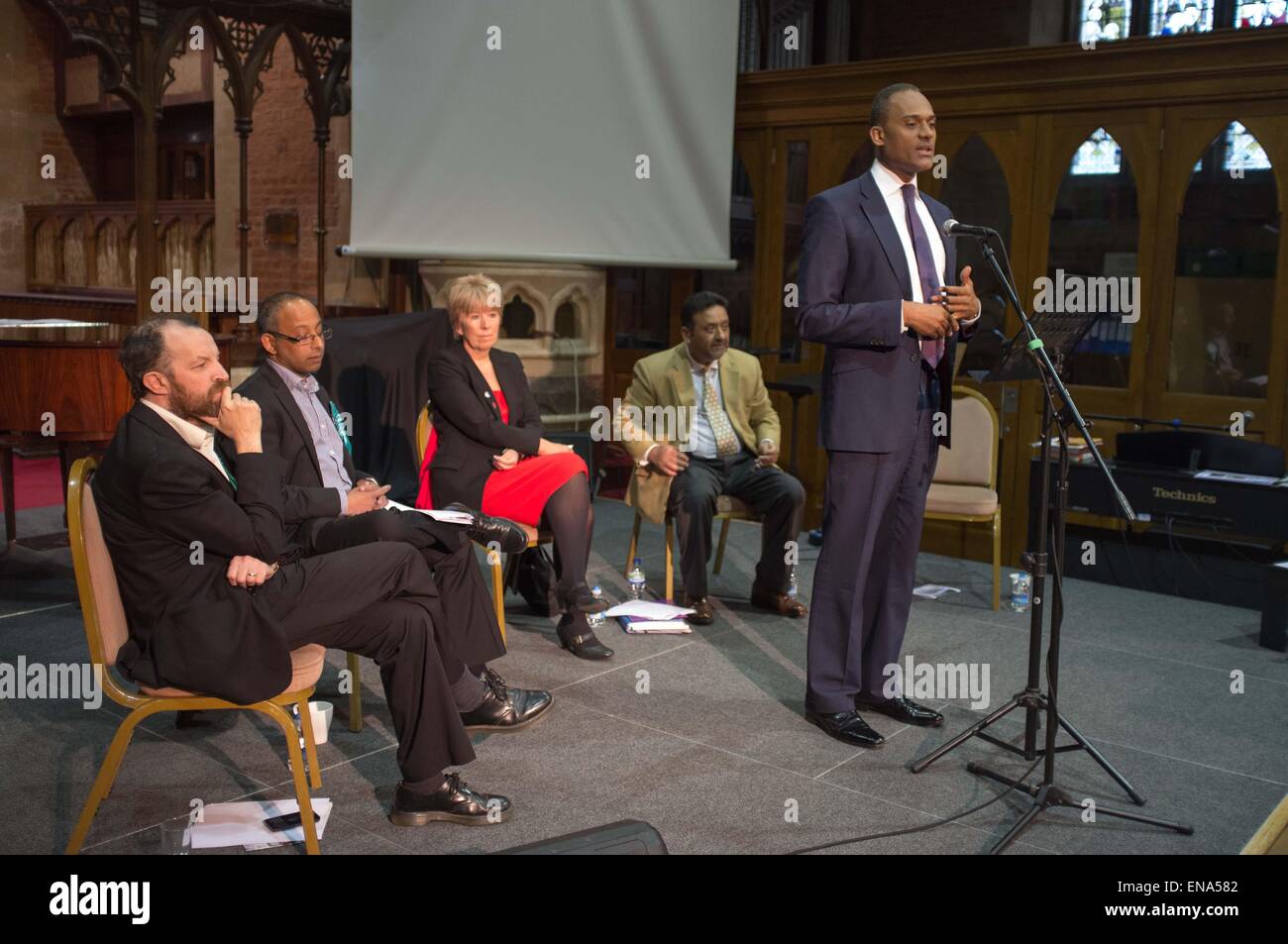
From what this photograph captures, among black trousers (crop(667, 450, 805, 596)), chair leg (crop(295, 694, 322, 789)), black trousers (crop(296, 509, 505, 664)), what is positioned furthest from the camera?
black trousers (crop(667, 450, 805, 596))

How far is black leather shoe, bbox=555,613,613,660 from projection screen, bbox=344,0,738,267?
286 centimetres

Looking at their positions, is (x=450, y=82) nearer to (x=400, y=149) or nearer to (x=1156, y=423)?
(x=400, y=149)

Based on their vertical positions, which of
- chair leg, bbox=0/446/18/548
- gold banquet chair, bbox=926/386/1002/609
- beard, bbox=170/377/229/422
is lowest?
chair leg, bbox=0/446/18/548

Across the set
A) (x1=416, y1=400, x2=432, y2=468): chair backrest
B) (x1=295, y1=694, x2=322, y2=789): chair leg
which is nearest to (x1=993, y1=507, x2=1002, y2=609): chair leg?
(x1=416, y1=400, x2=432, y2=468): chair backrest

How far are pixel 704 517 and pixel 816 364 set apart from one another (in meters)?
2.13

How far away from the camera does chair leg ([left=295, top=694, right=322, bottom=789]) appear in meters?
2.84

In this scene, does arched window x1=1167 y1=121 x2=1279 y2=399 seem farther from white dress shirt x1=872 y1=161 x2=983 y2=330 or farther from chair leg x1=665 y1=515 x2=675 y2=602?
white dress shirt x1=872 y1=161 x2=983 y2=330

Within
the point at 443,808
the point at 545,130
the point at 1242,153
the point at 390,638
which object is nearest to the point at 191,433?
the point at 390,638

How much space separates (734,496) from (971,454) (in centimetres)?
106

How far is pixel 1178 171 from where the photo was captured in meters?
5.57

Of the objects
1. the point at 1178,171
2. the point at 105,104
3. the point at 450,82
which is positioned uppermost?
the point at 105,104

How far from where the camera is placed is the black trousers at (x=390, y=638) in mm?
2873

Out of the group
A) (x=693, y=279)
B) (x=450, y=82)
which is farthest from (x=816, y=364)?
(x=450, y=82)

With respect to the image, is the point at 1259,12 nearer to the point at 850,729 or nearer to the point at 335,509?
the point at 850,729
